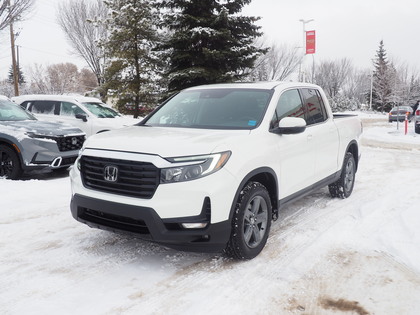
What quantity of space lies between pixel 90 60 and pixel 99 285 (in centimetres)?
3050

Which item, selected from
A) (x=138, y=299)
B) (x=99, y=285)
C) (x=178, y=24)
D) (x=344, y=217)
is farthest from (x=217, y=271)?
(x=178, y=24)

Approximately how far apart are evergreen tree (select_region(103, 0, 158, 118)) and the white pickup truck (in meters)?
16.0

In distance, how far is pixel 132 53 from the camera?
20.0 m

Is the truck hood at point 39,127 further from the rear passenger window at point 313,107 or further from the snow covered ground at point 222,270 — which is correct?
the rear passenger window at point 313,107

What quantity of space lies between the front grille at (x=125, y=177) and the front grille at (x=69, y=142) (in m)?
4.18

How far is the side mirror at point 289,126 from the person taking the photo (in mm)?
4043

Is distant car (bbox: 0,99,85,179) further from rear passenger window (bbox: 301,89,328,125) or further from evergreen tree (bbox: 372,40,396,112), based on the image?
evergreen tree (bbox: 372,40,396,112)

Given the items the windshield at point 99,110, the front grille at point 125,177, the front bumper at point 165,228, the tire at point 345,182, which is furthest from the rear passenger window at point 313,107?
the windshield at point 99,110

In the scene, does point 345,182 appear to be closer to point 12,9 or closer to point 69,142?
point 69,142

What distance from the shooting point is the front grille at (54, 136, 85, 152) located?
752 centimetres

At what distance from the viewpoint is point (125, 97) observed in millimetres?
20859

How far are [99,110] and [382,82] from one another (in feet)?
176

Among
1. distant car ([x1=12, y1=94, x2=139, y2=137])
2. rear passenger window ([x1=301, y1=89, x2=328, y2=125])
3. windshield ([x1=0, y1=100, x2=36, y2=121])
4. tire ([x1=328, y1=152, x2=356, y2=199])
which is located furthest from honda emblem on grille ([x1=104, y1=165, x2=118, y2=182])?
distant car ([x1=12, y1=94, x2=139, y2=137])

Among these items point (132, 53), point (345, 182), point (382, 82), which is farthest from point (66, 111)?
point (382, 82)
